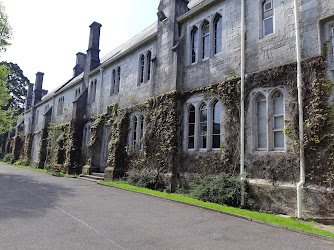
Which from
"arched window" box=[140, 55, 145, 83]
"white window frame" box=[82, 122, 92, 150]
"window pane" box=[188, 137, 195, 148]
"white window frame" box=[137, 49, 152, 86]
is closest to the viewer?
"window pane" box=[188, 137, 195, 148]

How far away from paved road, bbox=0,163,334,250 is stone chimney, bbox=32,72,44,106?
104 feet

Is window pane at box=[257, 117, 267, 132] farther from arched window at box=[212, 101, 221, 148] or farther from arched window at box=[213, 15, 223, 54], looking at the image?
arched window at box=[213, 15, 223, 54]

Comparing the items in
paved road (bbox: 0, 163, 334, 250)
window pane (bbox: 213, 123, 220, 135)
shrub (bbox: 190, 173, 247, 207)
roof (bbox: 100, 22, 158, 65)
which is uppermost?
roof (bbox: 100, 22, 158, 65)

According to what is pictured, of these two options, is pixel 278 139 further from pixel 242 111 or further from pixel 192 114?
pixel 192 114

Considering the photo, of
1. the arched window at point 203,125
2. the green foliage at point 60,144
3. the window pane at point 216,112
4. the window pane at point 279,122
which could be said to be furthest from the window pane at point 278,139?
the green foliage at point 60,144

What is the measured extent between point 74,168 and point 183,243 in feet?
55.7

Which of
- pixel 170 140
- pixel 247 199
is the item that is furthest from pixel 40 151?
pixel 247 199

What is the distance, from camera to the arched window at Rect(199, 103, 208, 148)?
10.7 metres

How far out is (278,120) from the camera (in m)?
8.37

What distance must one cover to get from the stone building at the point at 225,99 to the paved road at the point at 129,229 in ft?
7.95

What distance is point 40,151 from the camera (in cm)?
2691

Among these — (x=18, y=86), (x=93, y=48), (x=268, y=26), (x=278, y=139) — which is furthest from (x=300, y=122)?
(x=18, y=86)

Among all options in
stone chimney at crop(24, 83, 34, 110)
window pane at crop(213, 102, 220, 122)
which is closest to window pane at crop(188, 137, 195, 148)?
window pane at crop(213, 102, 220, 122)

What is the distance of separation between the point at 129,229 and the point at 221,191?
4007 millimetres
